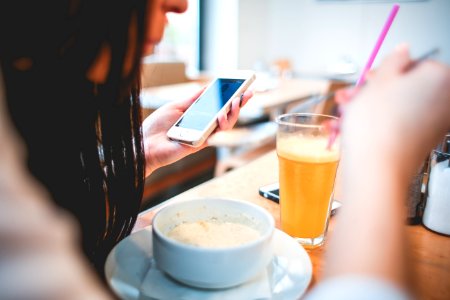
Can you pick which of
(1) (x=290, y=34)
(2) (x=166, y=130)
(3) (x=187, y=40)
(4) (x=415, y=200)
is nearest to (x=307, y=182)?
(4) (x=415, y=200)

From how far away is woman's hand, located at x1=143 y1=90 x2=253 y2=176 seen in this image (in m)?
0.81

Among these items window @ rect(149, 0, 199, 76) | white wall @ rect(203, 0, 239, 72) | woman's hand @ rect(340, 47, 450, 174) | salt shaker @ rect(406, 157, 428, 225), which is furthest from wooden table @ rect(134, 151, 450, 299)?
white wall @ rect(203, 0, 239, 72)

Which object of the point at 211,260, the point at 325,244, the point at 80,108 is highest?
the point at 80,108

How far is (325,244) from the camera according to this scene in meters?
0.66

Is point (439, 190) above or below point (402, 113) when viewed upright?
below

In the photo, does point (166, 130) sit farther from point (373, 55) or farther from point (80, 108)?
point (373, 55)

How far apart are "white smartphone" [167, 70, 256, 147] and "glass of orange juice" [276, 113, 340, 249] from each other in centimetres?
17

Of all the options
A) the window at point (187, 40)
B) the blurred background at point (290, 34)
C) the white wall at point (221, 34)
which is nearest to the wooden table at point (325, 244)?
the blurred background at point (290, 34)

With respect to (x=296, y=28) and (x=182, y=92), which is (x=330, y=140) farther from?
(x=296, y=28)

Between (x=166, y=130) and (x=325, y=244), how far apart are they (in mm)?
439

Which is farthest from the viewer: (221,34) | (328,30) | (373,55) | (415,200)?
(221,34)

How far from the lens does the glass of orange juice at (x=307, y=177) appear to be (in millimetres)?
639

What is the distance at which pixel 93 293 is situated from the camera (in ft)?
1.01

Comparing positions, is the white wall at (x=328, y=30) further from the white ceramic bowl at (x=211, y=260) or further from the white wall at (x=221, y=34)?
the white ceramic bowl at (x=211, y=260)
